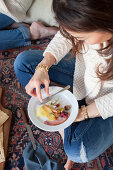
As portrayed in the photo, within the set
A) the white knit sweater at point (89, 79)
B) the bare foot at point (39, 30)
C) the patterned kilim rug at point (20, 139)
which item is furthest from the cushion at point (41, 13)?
the white knit sweater at point (89, 79)

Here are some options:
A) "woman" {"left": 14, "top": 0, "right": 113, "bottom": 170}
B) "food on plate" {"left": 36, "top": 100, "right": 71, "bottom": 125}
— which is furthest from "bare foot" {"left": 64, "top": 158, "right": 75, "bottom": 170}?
"food on plate" {"left": 36, "top": 100, "right": 71, "bottom": 125}

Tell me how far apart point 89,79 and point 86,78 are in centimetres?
3

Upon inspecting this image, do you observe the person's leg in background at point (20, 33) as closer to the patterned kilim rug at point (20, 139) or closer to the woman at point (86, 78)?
the patterned kilim rug at point (20, 139)

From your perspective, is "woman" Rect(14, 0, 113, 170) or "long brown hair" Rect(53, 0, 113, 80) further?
"woman" Rect(14, 0, 113, 170)

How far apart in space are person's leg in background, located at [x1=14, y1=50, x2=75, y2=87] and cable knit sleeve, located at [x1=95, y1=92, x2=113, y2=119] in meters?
0.28

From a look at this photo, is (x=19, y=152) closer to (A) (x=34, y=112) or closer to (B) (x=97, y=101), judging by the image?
(A) (x=34, y=112)

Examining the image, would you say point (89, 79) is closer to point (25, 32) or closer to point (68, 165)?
point (68, 165)

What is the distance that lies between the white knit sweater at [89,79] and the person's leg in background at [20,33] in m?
0.69

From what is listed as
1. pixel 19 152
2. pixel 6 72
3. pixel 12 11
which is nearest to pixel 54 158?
pixel 19 152

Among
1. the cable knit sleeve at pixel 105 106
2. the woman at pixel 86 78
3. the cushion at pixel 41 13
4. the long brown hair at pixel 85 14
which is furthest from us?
the cushion at pixel 41 13

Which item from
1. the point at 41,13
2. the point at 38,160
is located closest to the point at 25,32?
the point at 41,13

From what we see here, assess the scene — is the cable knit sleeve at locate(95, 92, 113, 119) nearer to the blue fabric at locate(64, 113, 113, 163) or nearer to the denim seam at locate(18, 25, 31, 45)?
the blue fabric at locate(64, 113, 113, 163)

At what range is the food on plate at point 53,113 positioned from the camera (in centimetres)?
86

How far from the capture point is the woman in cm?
64
